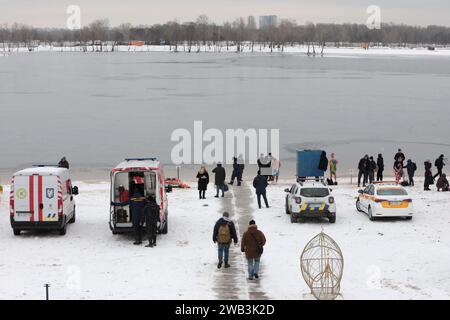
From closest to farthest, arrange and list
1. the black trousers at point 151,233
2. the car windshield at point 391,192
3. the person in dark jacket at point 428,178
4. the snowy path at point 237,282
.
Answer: the snowy path at point 237,282 < the black trousers at point 151,233 < the car windshield at point 391,192 < the person in dark jacket at point 428,178

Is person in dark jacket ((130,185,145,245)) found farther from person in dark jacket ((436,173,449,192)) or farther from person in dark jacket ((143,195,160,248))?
person in dark jacket ((436,173,449,192))

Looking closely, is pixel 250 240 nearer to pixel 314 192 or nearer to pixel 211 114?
pixel 314 192

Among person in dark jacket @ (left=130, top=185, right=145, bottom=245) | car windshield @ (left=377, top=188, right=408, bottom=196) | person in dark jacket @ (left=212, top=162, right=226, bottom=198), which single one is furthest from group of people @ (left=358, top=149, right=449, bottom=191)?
person in dark jacket @ (left=130, top=185, right=145, bottom=245)

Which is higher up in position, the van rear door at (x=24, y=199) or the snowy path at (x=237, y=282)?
the van rear door at (x=24, y=199)

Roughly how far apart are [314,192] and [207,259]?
5.38m

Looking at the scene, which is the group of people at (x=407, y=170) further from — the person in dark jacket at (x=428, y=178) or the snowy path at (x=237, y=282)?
the snowy path at (x=237, y=282)

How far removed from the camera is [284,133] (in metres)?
49.7

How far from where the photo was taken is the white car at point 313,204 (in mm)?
20484

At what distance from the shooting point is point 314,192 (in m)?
20.8

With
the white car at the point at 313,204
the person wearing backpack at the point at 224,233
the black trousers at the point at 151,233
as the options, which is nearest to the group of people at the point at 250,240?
the person wearing backpack at the point at 224,233

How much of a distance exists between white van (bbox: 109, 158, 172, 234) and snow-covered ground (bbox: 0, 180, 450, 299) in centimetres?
43

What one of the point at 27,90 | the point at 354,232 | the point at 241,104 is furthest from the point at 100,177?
the point at 27,90

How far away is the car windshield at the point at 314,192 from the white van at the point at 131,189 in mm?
4046

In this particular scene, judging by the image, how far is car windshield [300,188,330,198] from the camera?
20.7 metres
